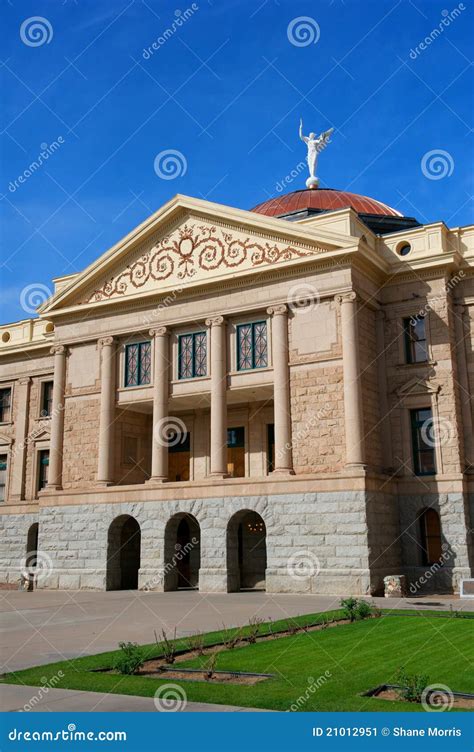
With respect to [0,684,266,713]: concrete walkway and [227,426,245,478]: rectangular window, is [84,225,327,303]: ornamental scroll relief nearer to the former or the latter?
Answer: [227,426,245,478]: rectangular window

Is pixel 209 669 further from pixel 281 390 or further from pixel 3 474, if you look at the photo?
pixel 3 474

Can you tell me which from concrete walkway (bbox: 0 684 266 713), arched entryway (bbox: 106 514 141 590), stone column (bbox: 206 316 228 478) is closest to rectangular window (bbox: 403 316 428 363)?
stone column (bbox: 206 316 228 478)

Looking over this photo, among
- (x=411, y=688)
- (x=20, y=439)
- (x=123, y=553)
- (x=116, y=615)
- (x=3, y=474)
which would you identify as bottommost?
(x=116, y=615)

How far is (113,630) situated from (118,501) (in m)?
16.4

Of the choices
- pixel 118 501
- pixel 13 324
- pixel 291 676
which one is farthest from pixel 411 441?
pixel 13 324

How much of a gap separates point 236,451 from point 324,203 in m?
16.3

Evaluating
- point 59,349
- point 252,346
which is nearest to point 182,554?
point 252,346

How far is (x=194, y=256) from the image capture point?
34688 millimetres

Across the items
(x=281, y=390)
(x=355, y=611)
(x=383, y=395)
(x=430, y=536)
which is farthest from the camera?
(x=383, y=395)

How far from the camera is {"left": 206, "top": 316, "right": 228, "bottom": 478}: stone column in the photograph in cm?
3184

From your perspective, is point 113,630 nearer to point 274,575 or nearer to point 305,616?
point 305,616

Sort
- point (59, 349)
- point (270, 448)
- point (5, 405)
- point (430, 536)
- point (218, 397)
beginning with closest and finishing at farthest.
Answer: point (430, 536) < point (218, 397) < point (270, 448) < point (59, 349) < point (5, 405)

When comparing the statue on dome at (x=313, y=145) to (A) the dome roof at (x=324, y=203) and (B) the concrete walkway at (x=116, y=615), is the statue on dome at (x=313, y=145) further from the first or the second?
(B) the concrete walkway at (x=116, y=615)

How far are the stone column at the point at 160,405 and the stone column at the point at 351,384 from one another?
8.77 m
